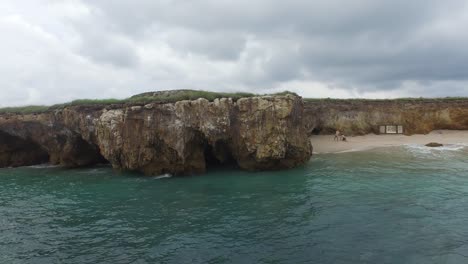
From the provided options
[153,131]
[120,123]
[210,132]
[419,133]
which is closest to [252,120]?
[210,132]

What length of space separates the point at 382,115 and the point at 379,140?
6.01 metres

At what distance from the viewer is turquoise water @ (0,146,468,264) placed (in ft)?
44.0

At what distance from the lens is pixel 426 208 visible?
17500mm

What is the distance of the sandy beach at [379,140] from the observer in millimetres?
38062

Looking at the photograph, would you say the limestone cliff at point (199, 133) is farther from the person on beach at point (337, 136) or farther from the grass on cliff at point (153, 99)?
the person on beach at point (337, 136)

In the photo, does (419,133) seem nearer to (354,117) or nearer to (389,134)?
(389,134)

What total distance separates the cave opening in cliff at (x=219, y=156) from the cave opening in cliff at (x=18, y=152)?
2132cm

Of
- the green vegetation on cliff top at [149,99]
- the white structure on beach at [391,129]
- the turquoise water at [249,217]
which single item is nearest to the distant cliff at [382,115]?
the white structure on beach at [391,129]

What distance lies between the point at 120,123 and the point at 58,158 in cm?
1421

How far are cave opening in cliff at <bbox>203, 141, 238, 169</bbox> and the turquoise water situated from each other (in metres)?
3.50

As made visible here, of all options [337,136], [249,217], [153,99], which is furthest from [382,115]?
[249,217]

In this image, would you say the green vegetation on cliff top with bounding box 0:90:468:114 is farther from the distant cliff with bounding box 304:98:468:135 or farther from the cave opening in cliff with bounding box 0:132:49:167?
the distant cliff with bounding box 304:98:468:135

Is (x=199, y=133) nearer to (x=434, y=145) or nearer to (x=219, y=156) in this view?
(x=219, y=156)

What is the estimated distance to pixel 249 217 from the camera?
17.4m
